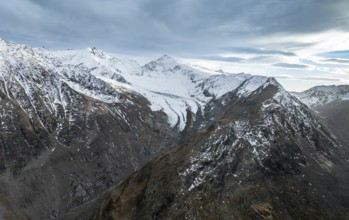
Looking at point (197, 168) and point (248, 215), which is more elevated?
point (197, 168)

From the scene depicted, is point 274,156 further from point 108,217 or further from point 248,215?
point 108,217

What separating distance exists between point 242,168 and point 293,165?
33791 mm

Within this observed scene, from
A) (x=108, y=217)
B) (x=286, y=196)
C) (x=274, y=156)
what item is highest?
(x=274, y=156)

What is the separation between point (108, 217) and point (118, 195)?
14.2 m

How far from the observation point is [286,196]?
168 m

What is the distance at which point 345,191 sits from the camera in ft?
614

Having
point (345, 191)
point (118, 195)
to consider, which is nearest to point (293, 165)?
point (345, 191)

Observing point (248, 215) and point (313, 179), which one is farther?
point (313, 179)

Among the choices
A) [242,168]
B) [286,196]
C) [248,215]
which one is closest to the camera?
[248,215]

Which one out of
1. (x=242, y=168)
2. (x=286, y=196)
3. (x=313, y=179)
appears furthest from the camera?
(x=313, y=179)

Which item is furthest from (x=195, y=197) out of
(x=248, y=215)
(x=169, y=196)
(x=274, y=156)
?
(x=274, y=156)

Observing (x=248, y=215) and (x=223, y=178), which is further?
(x=223, y=178)

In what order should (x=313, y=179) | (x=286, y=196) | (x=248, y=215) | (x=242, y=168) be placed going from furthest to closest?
(x=313, y=179) < (x=242, y=168) < (x=286, y=196) < (x=248, y=215)

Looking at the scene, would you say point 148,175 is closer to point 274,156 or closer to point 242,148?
point 242,148
